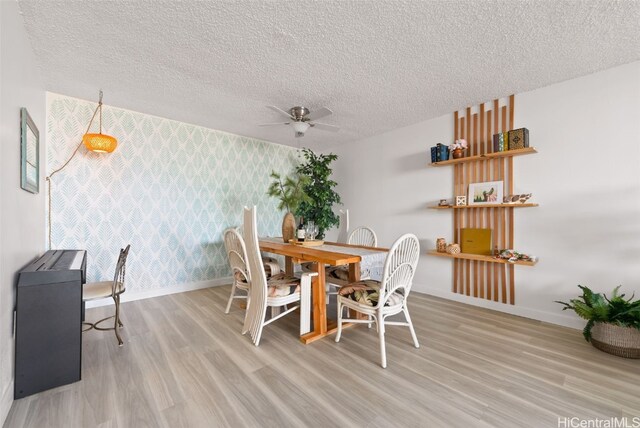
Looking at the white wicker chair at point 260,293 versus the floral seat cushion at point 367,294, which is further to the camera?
the white wicker chair at point 260,293

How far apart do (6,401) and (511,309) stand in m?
4.08

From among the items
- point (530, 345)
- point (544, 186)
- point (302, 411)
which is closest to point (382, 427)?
point (302, 411)

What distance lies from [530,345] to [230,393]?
2.37 metres

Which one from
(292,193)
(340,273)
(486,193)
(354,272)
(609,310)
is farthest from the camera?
(292,193)

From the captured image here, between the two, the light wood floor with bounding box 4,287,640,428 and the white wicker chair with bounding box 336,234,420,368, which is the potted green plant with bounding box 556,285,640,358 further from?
the white wicker chair with bounding box 336,234,420,368

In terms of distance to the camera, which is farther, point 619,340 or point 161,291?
point 161,291

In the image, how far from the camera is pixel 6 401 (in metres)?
1.43

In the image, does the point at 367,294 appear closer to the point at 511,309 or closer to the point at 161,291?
the point at 511,309

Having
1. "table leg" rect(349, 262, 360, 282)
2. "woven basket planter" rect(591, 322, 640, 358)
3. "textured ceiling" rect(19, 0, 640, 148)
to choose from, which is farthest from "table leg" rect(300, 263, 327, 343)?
"woven basket planter" rect(591, 322, 640, 358)

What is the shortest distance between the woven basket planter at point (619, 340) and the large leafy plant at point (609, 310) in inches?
1.6

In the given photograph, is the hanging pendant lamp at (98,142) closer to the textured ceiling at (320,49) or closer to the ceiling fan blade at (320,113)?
the textured ceiling at (320,49)

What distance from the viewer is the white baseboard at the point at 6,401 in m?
1.36

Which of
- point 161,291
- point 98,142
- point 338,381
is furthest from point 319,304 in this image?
point 98,142

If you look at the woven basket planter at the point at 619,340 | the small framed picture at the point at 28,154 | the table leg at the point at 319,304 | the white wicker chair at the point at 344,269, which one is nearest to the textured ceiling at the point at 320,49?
the small framed picture at the point at 28,154
